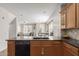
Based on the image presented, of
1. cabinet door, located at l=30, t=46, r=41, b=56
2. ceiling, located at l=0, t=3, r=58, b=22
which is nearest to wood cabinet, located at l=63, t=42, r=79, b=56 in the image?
cabinet door, located at l=30, t=46, r=41, b=56

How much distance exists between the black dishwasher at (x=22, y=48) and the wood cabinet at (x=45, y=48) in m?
0.13

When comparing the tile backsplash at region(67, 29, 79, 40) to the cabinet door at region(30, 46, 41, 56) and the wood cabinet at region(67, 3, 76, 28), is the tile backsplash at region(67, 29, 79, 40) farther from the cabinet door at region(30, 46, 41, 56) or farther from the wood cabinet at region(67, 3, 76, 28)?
the cabinet door at region(30, 46, 41, 56)

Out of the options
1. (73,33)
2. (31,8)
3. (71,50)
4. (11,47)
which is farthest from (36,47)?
(31,8)

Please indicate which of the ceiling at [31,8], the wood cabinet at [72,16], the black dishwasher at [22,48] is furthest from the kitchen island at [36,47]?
the ceiling at [31,8]

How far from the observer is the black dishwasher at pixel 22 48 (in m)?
4.23

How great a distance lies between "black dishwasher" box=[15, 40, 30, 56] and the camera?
13.9ft

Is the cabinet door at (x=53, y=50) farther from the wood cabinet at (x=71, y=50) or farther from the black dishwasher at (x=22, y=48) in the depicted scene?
the wood cabinet at (x=71, y=50)

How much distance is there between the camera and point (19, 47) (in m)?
4.25

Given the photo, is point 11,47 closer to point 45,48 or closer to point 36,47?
point 36,47

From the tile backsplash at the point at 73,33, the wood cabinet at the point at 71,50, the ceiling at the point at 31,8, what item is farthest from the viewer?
the ceiling at the point at 31,8

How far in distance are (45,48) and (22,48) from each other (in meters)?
0.72

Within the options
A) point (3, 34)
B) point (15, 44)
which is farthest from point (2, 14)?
point (15, 44)

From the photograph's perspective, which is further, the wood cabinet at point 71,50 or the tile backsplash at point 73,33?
the tile backsplash at point 73,33

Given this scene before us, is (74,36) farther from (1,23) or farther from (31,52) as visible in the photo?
(1,23)
